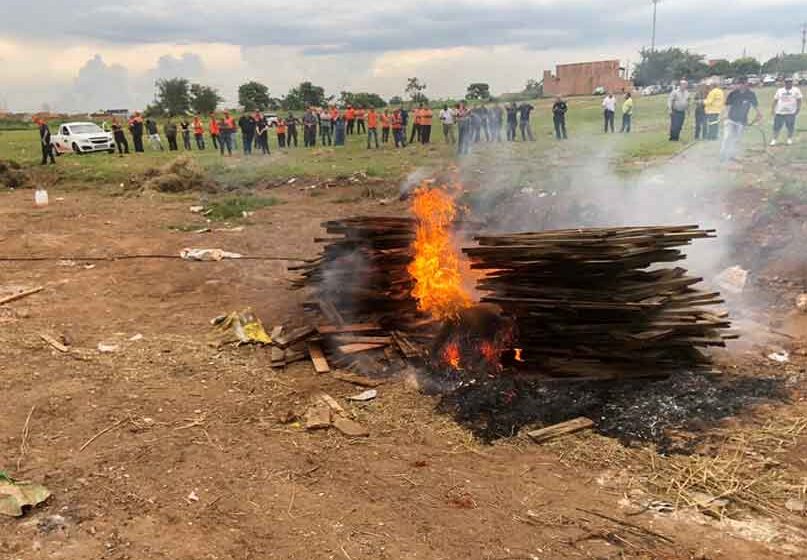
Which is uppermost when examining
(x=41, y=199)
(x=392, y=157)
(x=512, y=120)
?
(x=512, y=120)

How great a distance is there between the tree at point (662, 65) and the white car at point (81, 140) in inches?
1201

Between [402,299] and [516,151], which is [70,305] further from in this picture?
[516,151]

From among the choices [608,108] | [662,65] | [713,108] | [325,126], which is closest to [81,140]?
[325,126]

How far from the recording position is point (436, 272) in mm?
7359

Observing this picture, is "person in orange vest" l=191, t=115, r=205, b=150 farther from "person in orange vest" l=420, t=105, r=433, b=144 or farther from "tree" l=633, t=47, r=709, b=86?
"tree" l=633, t=47, r=709, b=86

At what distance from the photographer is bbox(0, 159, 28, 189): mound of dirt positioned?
71.4 feet

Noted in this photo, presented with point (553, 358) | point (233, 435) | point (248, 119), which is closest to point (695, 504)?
point (553, 358)

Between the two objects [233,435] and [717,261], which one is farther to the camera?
[717,261]

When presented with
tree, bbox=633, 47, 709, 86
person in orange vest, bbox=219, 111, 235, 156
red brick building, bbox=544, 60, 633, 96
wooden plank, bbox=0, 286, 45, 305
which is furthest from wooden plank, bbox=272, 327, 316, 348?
red brick building, bbox=544, 60, 633, 96

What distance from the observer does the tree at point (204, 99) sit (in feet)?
210

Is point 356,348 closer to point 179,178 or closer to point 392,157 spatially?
point 179,178

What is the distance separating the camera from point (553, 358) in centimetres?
612

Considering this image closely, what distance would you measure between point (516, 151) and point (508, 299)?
14.7m

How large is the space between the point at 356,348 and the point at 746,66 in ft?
221
